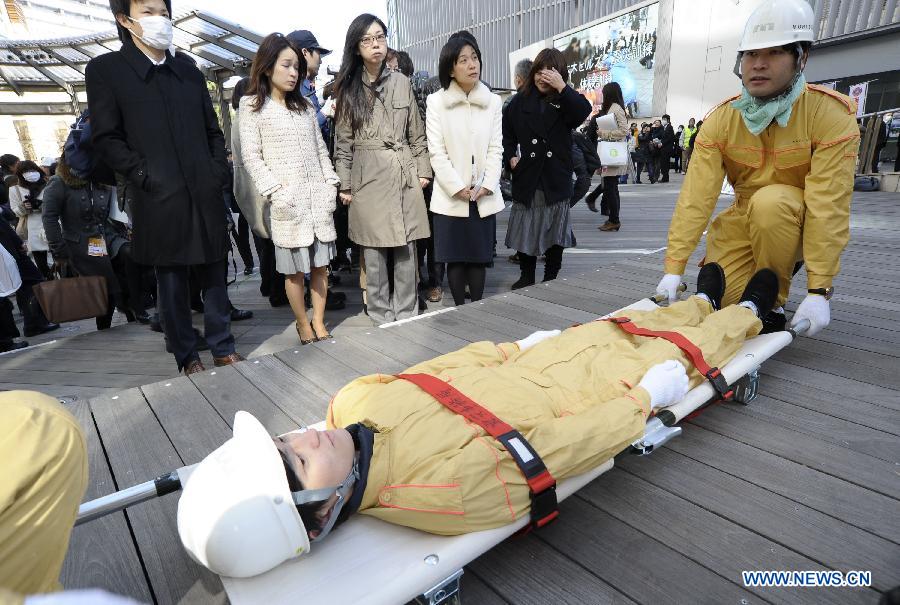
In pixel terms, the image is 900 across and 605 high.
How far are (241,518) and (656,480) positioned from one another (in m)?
1.18

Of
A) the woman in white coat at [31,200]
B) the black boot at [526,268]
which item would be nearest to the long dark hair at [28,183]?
the woman in white coat at [31,200]

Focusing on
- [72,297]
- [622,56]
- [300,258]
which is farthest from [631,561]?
[622,56]

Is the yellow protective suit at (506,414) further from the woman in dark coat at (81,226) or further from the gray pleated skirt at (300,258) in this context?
the woman in dark coat at (81,226)

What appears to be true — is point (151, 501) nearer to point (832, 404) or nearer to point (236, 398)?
point (236, 398)

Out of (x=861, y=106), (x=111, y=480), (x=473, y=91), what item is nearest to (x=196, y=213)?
(x=111, y=480)

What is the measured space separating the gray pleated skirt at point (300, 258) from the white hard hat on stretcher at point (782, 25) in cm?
240

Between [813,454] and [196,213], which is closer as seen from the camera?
[813,454]

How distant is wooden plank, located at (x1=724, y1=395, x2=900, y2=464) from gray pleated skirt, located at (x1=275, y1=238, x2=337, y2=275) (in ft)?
7.59

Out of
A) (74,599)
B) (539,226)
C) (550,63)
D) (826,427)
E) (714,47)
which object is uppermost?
(714,47)

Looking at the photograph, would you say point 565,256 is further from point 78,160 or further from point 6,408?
point 6,408

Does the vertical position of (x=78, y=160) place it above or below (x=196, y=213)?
above

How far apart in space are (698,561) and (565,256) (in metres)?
4.26

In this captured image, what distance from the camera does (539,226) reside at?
377cm

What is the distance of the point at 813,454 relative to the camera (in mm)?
1626
